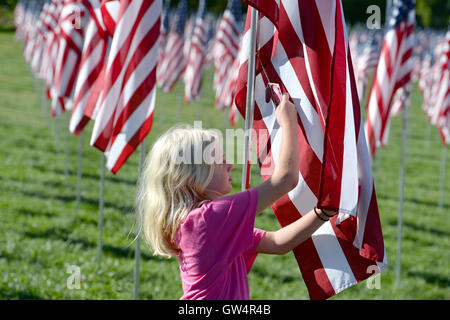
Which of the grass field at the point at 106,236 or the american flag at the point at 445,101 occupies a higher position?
the american flag at the point at 445,101

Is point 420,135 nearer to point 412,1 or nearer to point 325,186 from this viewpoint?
point 412,1

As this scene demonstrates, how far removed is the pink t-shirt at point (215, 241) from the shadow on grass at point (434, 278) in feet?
15.5

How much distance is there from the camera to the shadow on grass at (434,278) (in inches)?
257

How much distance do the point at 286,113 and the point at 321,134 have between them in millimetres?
354

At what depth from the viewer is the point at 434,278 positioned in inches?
264

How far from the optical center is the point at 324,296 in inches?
117

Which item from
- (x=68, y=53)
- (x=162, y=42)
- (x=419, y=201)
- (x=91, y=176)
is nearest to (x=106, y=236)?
(x=68, y=53)

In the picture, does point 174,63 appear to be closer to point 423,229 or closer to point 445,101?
point 445,101

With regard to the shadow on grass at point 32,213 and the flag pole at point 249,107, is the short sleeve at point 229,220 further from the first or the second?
the shadow on grass at point 32,213

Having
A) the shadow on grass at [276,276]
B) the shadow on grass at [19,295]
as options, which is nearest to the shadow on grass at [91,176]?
the shadow on grass at [276,276]

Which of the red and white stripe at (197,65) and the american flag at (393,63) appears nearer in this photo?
the american flag at (393,63)

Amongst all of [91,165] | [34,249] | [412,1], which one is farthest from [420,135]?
[34,249]

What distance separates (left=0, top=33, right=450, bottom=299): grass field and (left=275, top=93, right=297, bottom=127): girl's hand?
58 cm
